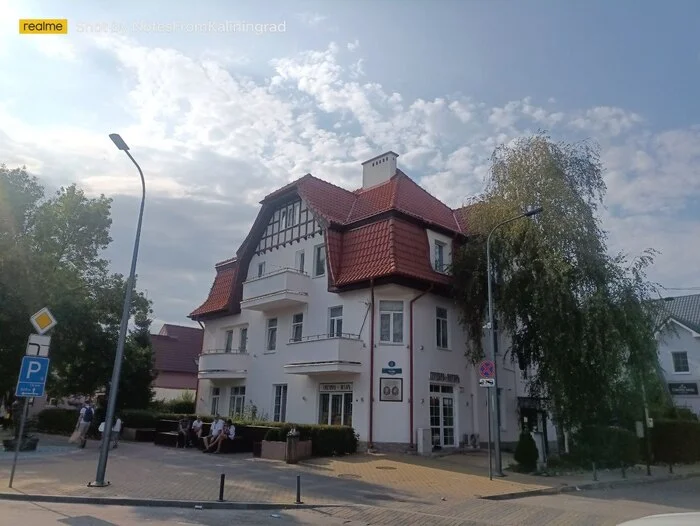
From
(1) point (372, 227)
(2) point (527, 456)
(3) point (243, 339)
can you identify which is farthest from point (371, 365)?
(3) point (243, 339)

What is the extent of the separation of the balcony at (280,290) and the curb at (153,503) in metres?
15.0

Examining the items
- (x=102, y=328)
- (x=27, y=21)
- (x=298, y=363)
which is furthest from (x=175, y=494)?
(x=102, y=328)

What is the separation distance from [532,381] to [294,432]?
32.6 feet

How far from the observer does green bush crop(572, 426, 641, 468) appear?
19.6 meters

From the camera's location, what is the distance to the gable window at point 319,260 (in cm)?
2669

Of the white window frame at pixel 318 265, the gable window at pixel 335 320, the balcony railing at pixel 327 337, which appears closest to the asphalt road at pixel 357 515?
the balcony railing at pixel 327 337

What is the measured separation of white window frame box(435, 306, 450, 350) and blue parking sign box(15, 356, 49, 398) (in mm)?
15982

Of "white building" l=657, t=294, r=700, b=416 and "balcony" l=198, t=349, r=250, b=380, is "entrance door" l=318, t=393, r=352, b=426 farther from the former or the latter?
"white building" l=657, t=294, r=700, b=416

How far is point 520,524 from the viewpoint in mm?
10305

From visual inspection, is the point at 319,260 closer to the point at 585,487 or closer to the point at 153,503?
the point at 585,487

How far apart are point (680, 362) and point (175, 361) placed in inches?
1630

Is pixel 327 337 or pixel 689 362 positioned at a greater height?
pixel 689 362

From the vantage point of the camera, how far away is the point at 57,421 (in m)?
30.9

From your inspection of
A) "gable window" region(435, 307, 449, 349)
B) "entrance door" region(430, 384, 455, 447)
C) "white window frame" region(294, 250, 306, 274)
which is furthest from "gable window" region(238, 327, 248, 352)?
"entrance door" region(430, 384, 455, 447)
